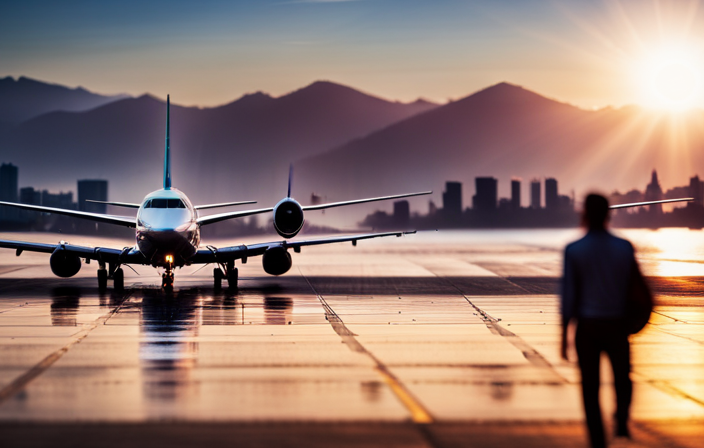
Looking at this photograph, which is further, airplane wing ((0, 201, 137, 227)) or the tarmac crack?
airplane wing ((0, 201, 137, 227))

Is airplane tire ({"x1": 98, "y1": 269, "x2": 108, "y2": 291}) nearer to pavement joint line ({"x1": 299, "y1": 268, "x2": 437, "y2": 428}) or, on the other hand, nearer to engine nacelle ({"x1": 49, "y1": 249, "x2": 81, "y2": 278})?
engine nacelle ({"x1": 49, "y1": 249, "x2": 81, "y2": 278})

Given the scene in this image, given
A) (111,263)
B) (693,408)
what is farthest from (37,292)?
(693,408)

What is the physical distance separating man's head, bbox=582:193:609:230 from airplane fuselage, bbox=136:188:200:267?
67.5ft

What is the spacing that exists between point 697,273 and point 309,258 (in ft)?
75.7

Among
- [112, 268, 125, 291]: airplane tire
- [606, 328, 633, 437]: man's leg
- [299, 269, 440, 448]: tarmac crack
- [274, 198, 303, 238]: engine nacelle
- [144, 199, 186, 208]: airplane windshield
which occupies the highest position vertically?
[144, 199, 186, 208]: airplane windshield

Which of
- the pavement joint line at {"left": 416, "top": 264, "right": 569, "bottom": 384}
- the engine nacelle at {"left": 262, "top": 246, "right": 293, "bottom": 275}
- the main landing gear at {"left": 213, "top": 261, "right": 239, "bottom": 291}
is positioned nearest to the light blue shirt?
the pavement joint line at {"left": 416, "top": 264, "right": 569, "bottom": 384}

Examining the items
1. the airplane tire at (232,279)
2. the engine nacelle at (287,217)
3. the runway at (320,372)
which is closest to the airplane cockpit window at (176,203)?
the airplane tire at (232,279)

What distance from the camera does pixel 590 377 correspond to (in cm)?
757

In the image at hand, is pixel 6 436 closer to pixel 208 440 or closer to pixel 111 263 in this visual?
pixel 208 440

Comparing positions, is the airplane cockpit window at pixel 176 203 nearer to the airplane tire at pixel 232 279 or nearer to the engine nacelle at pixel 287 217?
the airplane tire at pixel 232 279

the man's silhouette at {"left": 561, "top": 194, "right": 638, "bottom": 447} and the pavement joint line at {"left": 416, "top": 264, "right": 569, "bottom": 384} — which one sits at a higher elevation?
the man's silhouette at {"left": 561, "top": 194, "right": 638, "bottom": 447}

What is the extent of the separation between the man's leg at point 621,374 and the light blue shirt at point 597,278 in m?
0.24

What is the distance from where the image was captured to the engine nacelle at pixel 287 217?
2930cm

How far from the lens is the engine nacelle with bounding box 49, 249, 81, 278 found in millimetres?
28891
